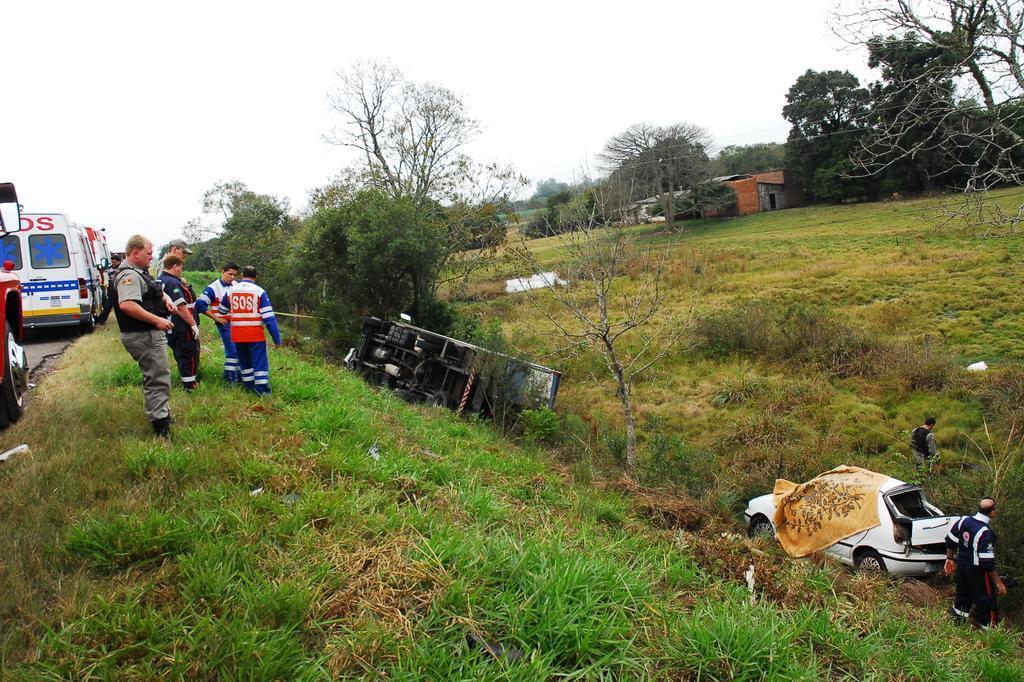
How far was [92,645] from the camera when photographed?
2.57 m

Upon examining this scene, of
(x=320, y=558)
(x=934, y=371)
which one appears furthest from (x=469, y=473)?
(x=934, y=371)

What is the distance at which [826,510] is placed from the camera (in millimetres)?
9219

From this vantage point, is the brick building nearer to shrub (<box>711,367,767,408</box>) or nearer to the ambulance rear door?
shrub (<box>711,367,767,408</box>)

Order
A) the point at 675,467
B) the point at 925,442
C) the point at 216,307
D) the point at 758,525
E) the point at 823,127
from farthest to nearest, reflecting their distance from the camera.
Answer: the point at 823,127
the point at 925,442
the point at 758,525
the point at 675,467
the point at 216,307

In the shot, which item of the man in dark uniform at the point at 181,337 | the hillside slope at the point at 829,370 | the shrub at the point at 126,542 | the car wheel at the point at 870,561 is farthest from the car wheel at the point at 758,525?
the shrub at the point at 126,542

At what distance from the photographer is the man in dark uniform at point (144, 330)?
4.87 meters

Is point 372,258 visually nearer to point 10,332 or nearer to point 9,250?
point 9,250

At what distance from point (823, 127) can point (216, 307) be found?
4819 centimetres

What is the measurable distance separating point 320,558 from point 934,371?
16616mm

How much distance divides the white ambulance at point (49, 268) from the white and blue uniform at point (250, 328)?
8.27 metres

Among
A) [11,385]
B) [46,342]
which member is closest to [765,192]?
[46,342]

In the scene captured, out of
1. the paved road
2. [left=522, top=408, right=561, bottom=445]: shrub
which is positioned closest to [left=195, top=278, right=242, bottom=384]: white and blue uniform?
the paved road

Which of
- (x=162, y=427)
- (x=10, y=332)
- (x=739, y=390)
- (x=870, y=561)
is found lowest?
(x=870, y=561)

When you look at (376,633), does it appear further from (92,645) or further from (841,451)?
(841,451)
